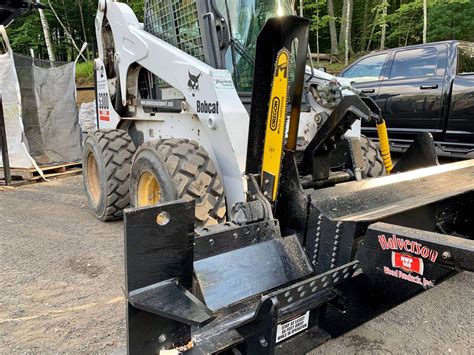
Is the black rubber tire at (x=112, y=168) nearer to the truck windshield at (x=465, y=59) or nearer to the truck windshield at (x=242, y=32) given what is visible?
the truck windshield at (x=242, y=32)

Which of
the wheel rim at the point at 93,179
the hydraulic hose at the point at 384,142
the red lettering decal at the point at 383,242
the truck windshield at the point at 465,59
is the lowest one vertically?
the wheel rim at the point at 93,179

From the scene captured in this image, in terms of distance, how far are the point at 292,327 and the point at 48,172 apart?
6642 millimetres

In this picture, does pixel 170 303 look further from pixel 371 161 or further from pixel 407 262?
pixel 371 161

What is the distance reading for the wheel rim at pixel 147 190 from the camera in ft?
11.2

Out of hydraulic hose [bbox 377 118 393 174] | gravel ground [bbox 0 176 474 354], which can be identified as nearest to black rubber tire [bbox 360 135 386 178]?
hydraulic hose [bbox 377 118 393 174]

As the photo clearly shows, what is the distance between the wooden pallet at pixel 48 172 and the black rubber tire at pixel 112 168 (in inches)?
111

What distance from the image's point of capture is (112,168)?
14.2 ft

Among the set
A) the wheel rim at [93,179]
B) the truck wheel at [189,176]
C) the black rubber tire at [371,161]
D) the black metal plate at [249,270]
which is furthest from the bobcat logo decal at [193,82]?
the wheel rim at [93,179]

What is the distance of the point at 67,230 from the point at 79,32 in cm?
2758

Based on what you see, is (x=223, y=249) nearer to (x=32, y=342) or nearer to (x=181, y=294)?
(x=181, y=294)

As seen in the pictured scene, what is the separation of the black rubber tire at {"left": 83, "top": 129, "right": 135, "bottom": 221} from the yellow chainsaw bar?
2.58 meters

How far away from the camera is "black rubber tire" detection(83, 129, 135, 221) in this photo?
4.34m

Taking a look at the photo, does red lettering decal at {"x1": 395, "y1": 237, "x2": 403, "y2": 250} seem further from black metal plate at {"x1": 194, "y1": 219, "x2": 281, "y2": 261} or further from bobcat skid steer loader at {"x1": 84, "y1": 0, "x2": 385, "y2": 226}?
bobcat skid steer loader at {"x1": 84, "y1": 0, "x2": 385, "y2": 226}

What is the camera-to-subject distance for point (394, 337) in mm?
2562
